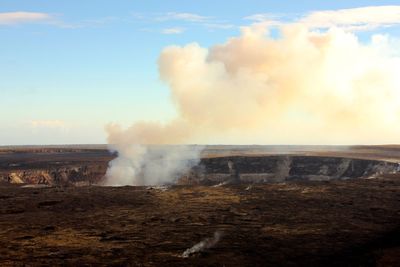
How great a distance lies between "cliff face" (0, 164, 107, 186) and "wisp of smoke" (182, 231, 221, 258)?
224ft

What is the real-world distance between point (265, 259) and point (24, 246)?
17.7 meters

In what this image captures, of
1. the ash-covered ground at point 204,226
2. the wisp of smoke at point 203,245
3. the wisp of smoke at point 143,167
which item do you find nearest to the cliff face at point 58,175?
the wisp of smoke at point 143,167

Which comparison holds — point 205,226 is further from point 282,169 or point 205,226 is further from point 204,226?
point 282,169

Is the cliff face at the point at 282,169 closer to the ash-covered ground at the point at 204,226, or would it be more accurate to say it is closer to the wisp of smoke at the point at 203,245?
the ash-covered ground at the point at 204,226

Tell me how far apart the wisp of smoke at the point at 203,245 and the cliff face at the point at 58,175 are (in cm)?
6829

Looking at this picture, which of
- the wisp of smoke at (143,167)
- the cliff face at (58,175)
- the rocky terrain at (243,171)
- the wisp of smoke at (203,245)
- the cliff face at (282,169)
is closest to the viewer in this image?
the wisp of smoke at (203,245)

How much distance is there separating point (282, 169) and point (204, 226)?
75379 mm

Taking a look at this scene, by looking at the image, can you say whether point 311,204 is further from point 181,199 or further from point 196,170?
point 196,170

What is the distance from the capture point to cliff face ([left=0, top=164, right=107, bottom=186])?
98.7 meters

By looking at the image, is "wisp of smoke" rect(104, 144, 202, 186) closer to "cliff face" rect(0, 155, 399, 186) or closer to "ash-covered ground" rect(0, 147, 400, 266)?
"cliff face" rect(0, 155, 399, 186)

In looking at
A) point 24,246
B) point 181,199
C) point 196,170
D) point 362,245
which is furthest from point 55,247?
point 196,170

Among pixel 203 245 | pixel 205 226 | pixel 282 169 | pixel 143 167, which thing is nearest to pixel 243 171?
pixel 282 169

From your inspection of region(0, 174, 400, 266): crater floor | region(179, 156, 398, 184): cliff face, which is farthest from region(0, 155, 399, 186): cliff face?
region(0, 174, 400, 266): crater floor

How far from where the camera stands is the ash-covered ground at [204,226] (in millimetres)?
31781
